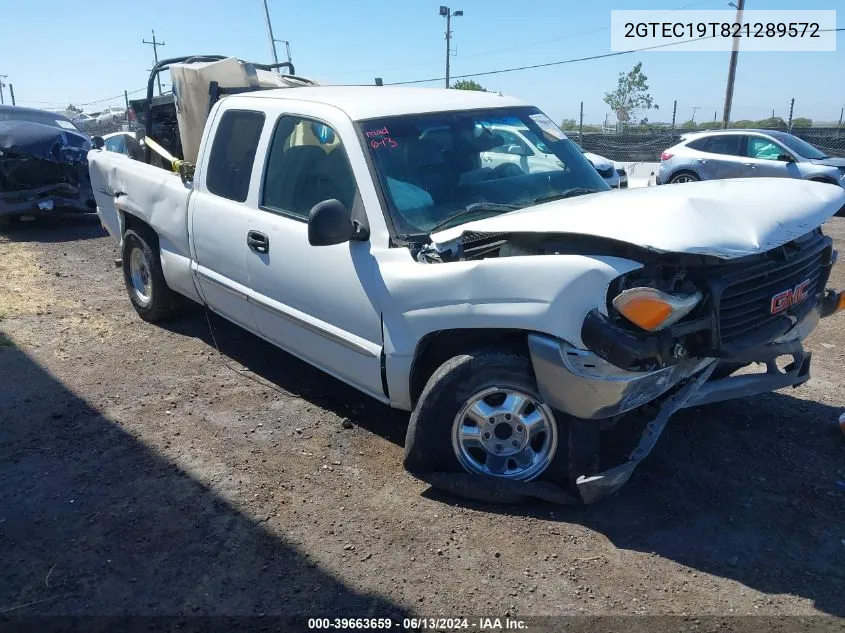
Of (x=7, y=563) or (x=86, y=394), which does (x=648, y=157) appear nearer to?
(x=86, y=394)

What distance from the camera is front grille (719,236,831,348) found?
3.00 m

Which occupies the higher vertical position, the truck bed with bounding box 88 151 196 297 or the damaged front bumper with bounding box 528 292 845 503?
the truck bed with bounding box 88 151 196 297

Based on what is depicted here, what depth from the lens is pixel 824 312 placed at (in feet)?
12.2

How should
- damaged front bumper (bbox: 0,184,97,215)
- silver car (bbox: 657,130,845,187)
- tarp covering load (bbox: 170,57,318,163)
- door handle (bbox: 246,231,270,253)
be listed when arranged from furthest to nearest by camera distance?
silver car (bbox: 657,130,845,187) → damaged front bumper (bbox: 0,184,97,215) → tarp covering load (bbox: 170,57,318,163) → door handle (bbox: 246,231,270,253)

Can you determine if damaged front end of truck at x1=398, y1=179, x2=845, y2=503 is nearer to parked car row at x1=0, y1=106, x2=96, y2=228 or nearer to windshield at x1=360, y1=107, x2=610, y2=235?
windshield at x1=360, y1=107, x2=610, y2=235

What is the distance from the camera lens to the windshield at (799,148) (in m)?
13.2

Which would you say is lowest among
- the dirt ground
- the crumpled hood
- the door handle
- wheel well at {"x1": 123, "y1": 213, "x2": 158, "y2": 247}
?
the dirt ground

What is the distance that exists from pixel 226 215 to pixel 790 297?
3.30 metres

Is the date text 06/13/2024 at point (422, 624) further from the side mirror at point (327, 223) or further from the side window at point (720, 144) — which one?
the side window at point (720, 144)

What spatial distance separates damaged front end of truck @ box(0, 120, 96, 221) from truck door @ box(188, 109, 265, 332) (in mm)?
7140

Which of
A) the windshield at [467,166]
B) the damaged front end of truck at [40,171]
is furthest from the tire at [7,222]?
the windshield at [467,166]

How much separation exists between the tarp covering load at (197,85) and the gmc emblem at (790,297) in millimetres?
4465

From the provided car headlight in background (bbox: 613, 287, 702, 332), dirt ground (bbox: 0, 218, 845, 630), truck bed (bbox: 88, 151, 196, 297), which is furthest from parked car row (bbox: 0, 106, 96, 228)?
car headlight in background (bbox: 613, 287, 702, 332)

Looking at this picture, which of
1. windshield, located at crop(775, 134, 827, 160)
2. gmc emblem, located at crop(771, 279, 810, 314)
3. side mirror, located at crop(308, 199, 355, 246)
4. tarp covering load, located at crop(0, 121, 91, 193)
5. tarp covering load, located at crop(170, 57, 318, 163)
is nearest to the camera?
gmc emblem, located at crop(771, 279, 810, 314)
